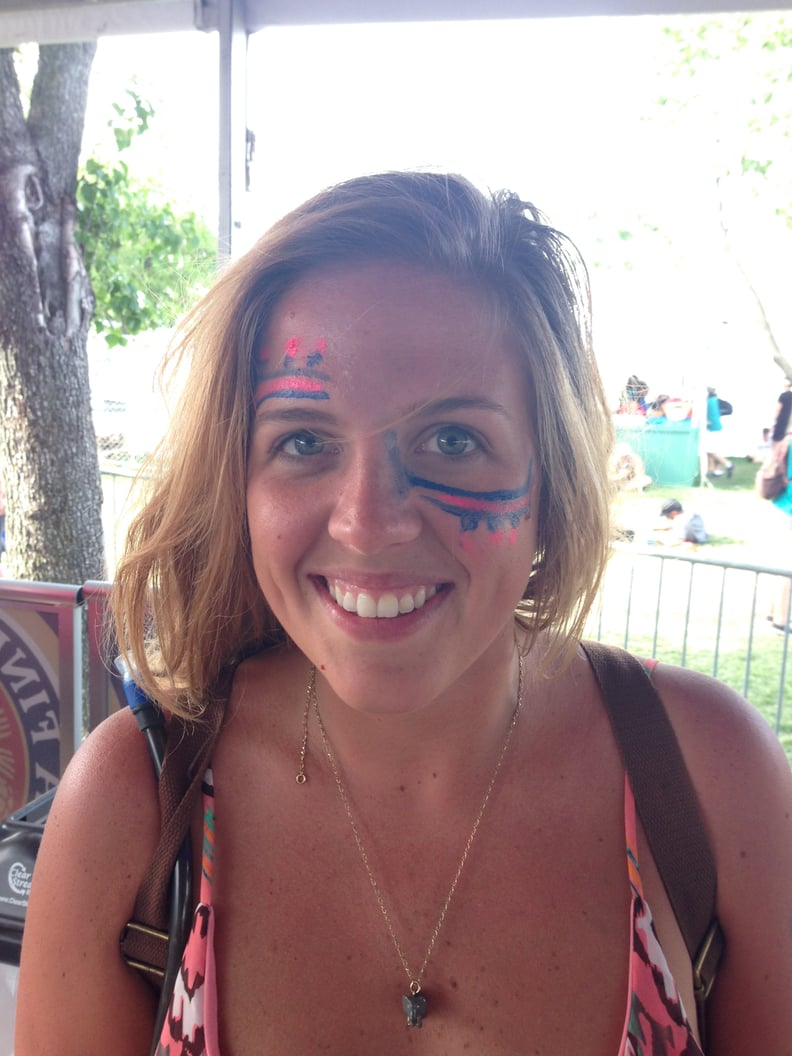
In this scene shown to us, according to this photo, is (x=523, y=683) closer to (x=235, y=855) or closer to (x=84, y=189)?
(x=235, y=855)

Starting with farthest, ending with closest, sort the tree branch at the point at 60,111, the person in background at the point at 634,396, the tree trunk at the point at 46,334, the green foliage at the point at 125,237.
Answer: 1. the green foliage at the point at 125,237
2. the tree branch at the point at 60,111
3. the tree trunk at the point at 46,334
4. the person in background at the point at 634,396

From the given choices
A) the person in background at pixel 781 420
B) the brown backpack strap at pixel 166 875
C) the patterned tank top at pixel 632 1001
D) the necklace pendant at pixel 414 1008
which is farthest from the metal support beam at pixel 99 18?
the person in background at pixel 781 420

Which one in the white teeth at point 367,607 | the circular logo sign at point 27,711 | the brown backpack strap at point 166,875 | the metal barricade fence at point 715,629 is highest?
the white teeth at point 367,607

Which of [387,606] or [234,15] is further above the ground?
[234,15]

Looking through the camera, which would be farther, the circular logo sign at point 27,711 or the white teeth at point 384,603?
the circular logo sign at point 27,711

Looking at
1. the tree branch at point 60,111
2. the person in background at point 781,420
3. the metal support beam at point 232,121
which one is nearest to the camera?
the metal support beam at point 232,121

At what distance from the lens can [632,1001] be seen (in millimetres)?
1161

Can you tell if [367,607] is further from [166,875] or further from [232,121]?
[232,121]

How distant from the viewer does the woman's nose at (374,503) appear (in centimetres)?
115

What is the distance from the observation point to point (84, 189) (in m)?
5.27

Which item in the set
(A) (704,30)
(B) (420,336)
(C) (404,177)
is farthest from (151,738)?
(A) (704,30)

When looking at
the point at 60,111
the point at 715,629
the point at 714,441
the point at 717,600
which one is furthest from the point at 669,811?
the point at 714,441

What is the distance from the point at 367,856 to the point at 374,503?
583mm

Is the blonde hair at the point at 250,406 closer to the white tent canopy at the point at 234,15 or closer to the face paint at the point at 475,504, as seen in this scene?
the face paint at the point at 475,504
